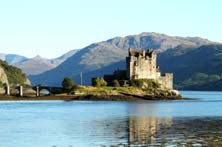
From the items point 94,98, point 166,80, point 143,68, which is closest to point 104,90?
point 94,98

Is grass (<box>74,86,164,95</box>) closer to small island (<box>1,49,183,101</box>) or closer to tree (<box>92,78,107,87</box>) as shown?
small island (<box>1,49,183,101</box>)

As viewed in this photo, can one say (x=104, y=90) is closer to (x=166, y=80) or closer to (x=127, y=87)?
(x=127, y=87)

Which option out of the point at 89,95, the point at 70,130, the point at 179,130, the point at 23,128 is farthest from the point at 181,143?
the point at 89,95

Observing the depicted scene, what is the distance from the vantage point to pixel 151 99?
579 ft

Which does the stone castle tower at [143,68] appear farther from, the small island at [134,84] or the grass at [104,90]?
the grass at [104,90]

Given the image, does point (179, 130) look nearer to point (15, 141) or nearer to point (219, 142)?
point (219, 142)

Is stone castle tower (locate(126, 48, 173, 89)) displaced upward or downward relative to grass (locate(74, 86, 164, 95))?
upward

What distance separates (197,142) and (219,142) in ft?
6.04

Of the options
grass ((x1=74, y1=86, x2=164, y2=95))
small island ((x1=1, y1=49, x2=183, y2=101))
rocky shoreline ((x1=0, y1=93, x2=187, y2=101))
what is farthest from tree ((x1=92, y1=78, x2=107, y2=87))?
rocky shoreline ((x1=0, y1=93, x2=187, y2=101))

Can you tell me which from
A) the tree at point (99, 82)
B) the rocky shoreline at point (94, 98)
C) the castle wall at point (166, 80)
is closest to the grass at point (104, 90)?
the rocky shoreline at point (94, 98)

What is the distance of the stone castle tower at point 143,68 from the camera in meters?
186

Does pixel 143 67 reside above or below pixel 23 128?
above

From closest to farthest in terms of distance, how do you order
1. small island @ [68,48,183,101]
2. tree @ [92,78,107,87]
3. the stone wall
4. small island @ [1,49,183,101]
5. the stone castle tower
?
1. small island @ [1,49,183,101]
2. small island @ [68,48,183,101]
3. tree @ [92,78,107,87]
4. the stone wall
5. the stone castle tower

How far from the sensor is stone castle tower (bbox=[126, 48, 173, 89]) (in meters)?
186
